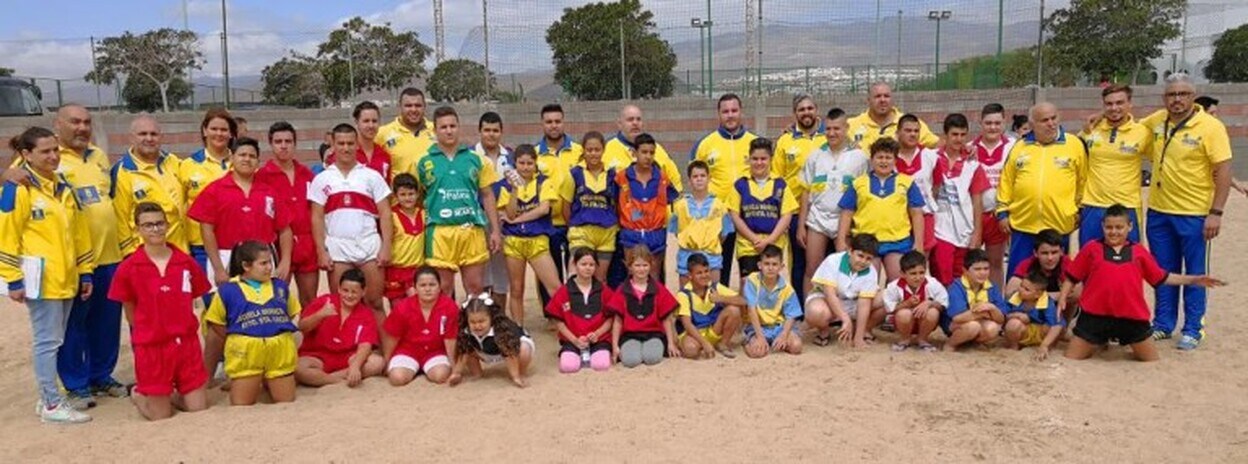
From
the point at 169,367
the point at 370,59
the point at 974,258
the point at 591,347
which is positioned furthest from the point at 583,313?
the point at 370,59

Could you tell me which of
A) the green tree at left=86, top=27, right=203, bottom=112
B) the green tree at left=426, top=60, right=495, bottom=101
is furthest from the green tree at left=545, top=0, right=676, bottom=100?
the green tree at left=86, top=27, right=203, bottom=112

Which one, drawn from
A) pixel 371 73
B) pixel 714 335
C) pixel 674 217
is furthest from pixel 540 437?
pixel 371 73

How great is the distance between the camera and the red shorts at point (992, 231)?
6.23 meters

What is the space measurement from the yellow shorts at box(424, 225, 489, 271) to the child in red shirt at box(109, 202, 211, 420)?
1.49 meters

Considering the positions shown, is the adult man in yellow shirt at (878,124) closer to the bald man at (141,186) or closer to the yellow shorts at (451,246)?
the yellow shorts at (451,246)

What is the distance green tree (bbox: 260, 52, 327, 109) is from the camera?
19688 mm

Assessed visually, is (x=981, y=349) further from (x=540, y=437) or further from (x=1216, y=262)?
(x=1216, y=262)

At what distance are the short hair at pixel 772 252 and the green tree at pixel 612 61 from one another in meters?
8.38

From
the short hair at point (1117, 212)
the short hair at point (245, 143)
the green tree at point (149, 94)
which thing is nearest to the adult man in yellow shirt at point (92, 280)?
the short hair at point (245, 143)

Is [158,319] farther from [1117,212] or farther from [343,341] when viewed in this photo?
[1117,212]

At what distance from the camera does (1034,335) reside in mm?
5727

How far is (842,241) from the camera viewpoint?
20.0ft

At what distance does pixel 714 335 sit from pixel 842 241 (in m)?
1.16

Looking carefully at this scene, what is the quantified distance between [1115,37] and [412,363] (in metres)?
17.9
